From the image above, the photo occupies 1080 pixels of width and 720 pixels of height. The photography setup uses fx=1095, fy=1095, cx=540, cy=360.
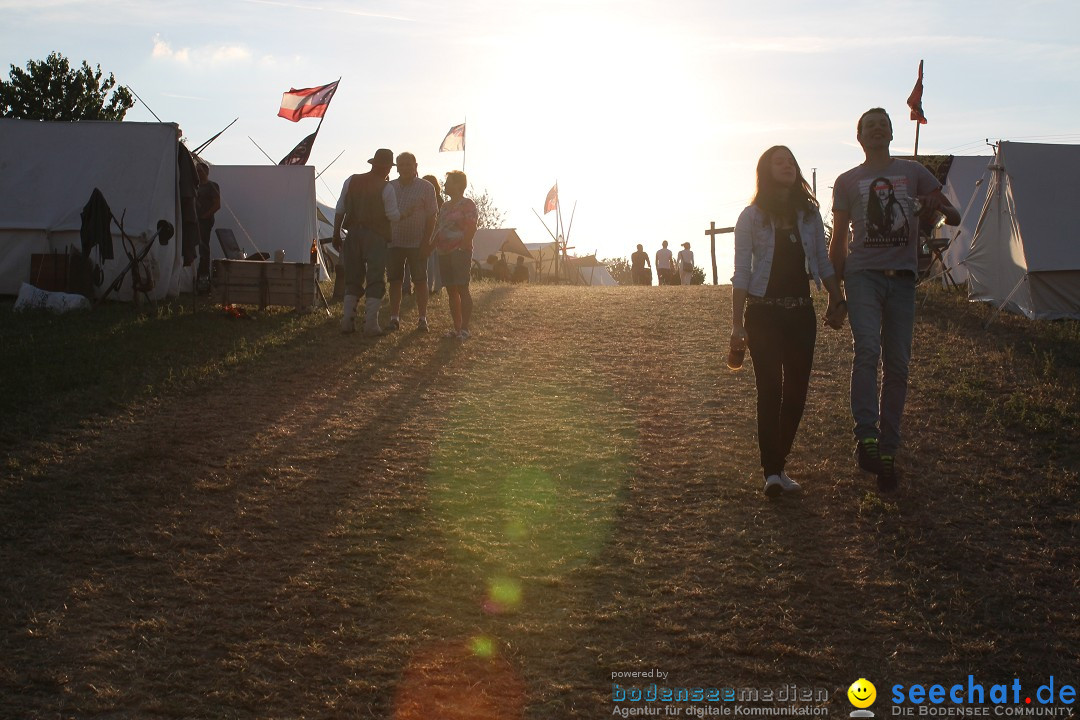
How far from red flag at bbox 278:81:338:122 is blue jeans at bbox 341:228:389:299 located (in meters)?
10.3

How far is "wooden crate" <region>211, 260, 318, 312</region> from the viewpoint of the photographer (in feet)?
43.9

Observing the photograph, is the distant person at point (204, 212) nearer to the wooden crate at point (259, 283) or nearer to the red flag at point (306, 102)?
the wooden crate at point (259, 283)

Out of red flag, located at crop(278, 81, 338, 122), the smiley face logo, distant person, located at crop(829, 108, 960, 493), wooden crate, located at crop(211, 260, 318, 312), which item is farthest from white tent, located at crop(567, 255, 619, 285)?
the smiley face logo

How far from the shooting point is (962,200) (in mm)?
18547

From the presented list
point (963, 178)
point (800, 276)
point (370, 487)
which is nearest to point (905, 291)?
point (800, 276)

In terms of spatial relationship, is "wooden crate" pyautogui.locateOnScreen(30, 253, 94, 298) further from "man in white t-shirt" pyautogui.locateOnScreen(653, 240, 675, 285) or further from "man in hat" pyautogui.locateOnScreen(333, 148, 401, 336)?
"man in white t-shirt" pyautogui.locateOnScreen(653, 240, 675, 285)

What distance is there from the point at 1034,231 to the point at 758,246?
9697mm

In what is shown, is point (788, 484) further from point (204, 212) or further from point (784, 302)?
point (204, 212)

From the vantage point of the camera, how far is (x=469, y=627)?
170 inches

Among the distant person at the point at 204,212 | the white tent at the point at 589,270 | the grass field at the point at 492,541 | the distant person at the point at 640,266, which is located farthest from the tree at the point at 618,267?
the grass field at the point at 492,541

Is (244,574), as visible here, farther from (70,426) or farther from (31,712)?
(70,426)

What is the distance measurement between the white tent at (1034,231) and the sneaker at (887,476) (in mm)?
8363

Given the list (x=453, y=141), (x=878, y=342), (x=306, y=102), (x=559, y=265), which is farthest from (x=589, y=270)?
(x=878, y=342)

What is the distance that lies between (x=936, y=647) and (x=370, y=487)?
3299mm
